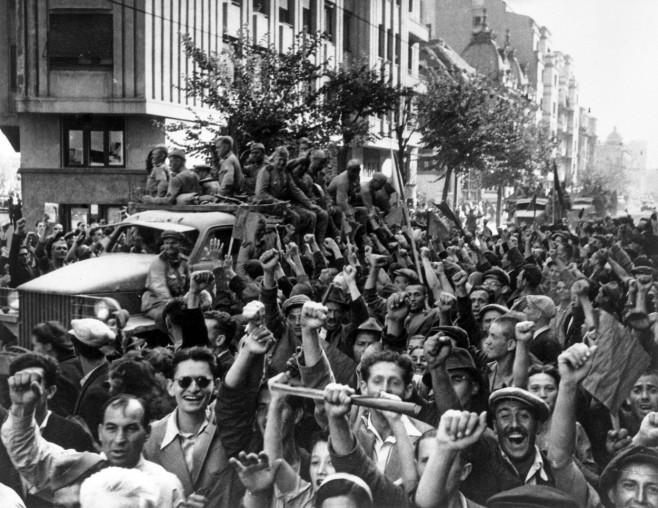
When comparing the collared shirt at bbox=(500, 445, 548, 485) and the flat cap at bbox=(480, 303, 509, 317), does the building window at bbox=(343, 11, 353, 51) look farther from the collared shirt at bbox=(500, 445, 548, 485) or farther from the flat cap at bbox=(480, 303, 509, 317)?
the collared shirt at bbox=(500, 445, 548, 485)

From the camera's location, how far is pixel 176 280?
736 cm

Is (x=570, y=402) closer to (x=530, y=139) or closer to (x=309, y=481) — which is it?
(x=309, y=481)

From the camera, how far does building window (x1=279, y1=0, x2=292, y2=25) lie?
699 inches

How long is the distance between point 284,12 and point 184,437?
1473 centimetres

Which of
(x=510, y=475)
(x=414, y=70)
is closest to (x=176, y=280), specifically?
(x=510, y=475)

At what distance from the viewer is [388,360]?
13.5ft

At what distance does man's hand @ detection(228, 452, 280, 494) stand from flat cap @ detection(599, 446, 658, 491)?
1286mm

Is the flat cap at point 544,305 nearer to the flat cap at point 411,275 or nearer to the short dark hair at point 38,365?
the flat cap at point 411,275

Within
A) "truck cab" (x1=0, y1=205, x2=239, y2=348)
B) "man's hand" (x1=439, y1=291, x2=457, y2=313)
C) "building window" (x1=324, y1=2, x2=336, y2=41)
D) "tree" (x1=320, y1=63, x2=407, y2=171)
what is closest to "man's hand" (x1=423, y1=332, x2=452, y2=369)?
"man's hand" (x1=439, y1=291, x2=457, y2=313)

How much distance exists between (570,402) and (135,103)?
627 inches

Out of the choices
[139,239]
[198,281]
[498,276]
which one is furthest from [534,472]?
[139,239]

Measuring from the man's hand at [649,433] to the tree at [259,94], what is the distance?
11922mm

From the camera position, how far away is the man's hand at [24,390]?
3967 millimetres

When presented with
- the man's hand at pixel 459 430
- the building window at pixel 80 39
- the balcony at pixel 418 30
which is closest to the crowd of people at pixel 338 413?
the man's hand at pixel 459 430
